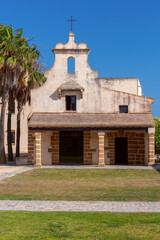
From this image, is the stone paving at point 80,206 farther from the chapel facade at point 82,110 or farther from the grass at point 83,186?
the chapel facade at point 82,110

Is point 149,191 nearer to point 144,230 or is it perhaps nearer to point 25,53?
point 144,230

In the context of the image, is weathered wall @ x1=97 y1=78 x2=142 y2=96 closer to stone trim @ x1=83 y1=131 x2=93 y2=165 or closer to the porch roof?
the porch roof

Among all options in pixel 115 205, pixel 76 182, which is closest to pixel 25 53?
pixel 76 182

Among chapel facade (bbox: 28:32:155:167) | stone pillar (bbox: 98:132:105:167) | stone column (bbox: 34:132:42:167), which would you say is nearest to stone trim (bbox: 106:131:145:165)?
chapel facade (bbox: 28:32:155:167)

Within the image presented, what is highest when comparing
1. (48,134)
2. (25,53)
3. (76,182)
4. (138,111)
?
(25,53)

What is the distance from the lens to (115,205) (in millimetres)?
12570

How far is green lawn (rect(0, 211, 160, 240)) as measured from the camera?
8297 millimetres

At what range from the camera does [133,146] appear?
30234 mm

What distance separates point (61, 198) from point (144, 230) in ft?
19.3

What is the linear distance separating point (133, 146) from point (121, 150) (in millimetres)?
1083

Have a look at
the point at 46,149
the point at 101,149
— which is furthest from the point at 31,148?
the point at 101,149

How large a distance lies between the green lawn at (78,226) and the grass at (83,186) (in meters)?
3.43

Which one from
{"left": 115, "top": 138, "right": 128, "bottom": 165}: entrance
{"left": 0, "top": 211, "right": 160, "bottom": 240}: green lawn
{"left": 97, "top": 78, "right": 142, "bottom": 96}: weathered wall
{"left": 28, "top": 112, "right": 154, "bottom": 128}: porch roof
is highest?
{"left": 97, "top": 78, "right": 142, "bottom": 96}: weathered wall

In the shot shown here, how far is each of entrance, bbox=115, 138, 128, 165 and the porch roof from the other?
85.2 inches
